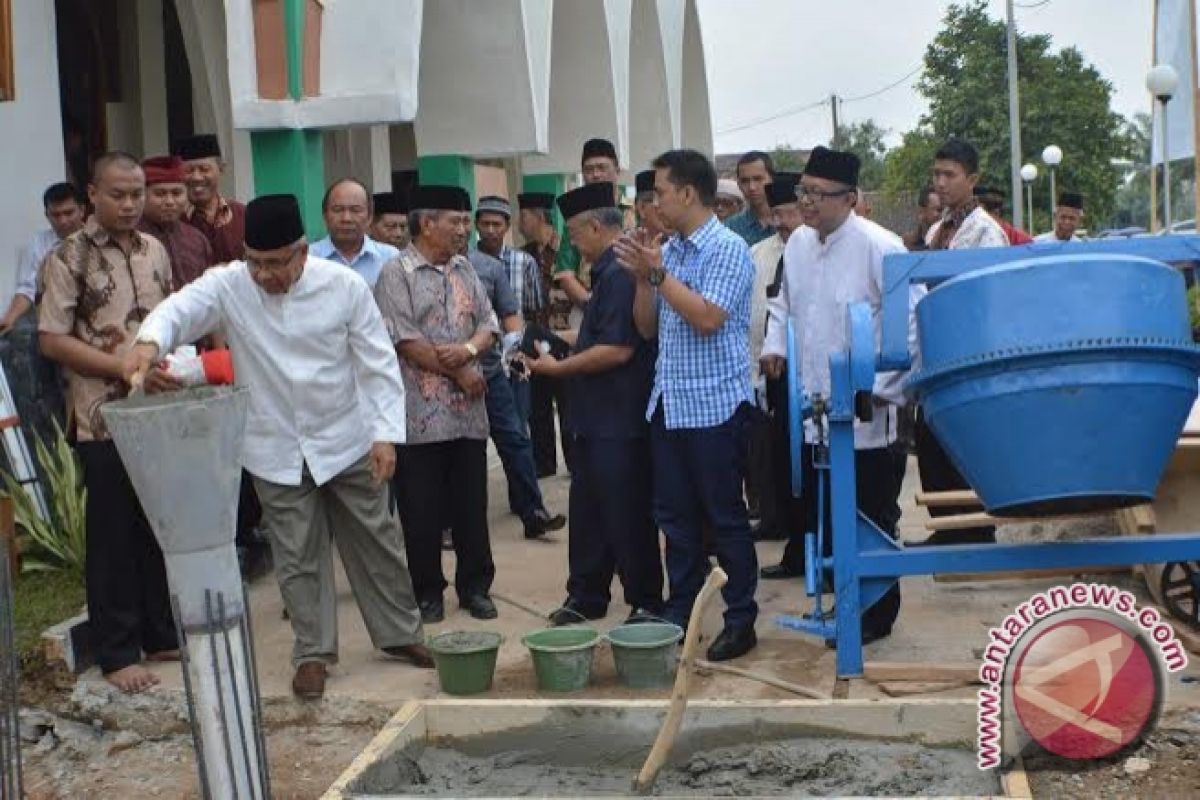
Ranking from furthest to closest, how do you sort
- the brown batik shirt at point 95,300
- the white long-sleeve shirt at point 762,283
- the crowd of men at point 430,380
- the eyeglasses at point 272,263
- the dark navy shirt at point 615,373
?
the white long-sleeve shirt at point 762,283 → the dark navy shirt at point 615,373 → the brown batik shirt at point 95,300 → the crowd of men at point 430,380 → the eyeglasses at point 272,263

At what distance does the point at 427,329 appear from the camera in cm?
620

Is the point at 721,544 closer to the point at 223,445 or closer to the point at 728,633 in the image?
the point at 728,633

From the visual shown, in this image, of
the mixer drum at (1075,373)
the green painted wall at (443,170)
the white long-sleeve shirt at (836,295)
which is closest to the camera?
the mixer drum at (1075,373)

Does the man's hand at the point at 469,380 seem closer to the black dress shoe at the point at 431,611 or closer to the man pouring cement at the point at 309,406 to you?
the man pouring cement at the point at 309,406

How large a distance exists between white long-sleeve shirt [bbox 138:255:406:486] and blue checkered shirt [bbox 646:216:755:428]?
1.02 meters

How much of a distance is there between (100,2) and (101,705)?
8.47 meters

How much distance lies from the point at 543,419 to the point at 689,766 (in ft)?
18.6

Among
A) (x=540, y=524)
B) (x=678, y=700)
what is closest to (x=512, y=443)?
(x=540, y=524)

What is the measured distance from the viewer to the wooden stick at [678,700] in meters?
3.78

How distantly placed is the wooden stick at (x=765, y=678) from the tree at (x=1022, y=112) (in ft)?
120

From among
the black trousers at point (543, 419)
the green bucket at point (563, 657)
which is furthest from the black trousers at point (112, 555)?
the black trousers at point (543, 419)

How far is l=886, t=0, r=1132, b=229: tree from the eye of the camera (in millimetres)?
41500

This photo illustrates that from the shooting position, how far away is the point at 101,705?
544cm

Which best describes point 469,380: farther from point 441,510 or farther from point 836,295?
point 836,295
